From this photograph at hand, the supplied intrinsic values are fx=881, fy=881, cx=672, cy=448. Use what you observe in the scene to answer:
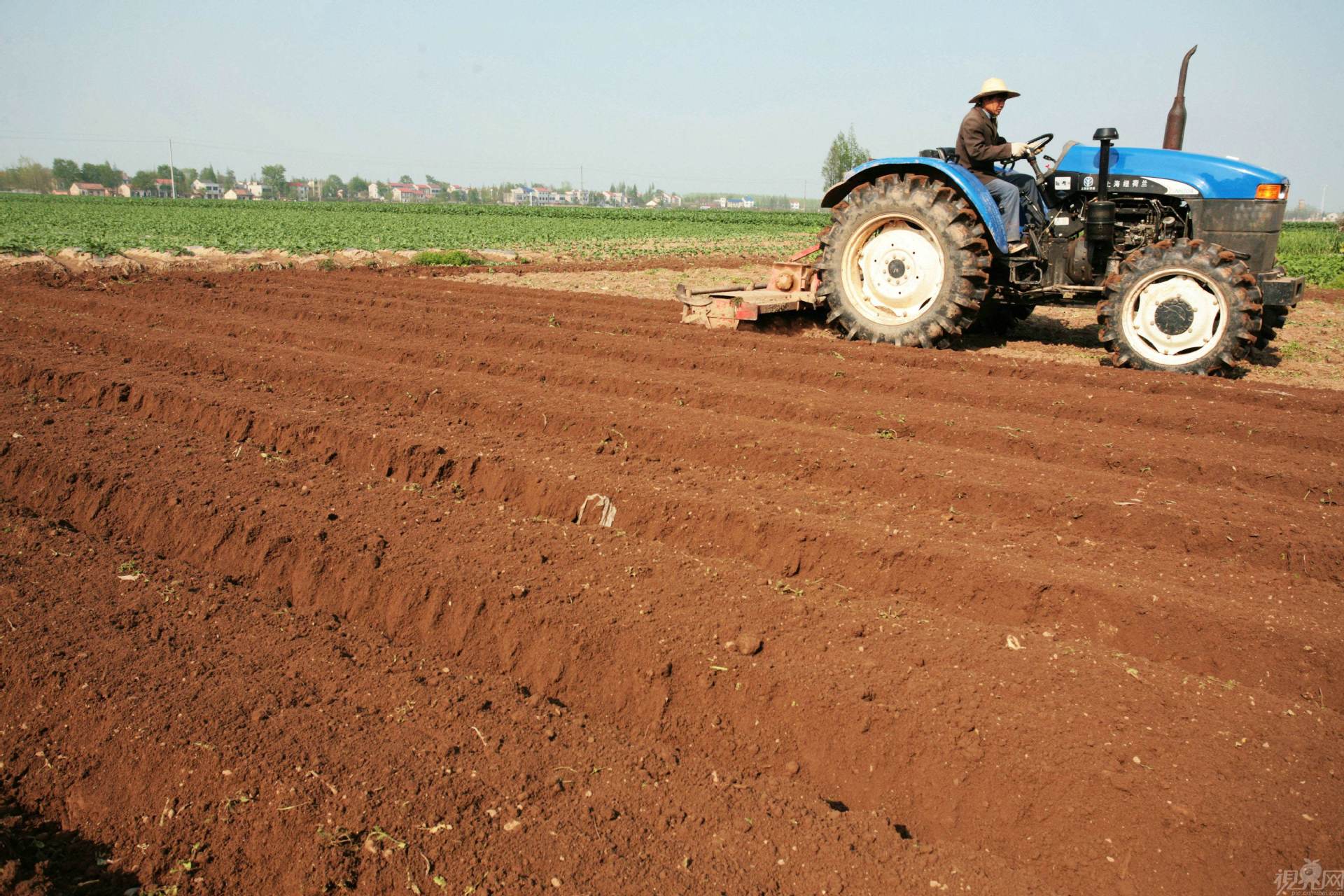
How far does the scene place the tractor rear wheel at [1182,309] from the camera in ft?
22.1

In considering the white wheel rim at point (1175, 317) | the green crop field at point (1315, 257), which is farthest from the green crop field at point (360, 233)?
the white wheel rim at point (1175, 317)

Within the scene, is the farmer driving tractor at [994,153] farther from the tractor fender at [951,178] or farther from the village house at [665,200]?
the village house at [665,200]

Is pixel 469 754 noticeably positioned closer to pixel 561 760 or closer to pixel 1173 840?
pixel 561 760

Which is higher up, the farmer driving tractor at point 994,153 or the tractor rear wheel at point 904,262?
the farmer driving tractor at point 994,153

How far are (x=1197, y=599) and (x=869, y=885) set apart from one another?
206 cm

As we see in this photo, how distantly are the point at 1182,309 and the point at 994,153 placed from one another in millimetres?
1963

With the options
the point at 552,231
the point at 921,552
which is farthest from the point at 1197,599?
the point at 552,231

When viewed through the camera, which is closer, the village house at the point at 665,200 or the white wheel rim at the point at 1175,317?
the white wheel rim at the point at 1175,317

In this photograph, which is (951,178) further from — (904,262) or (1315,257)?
(1315,257)

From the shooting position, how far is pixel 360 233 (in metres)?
29.2

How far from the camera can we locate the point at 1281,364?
317 inches

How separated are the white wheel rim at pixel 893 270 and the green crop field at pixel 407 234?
1238 cm

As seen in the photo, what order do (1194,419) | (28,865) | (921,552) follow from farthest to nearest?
1. (1194,419)
2. (921,552)
3. (28,865)
